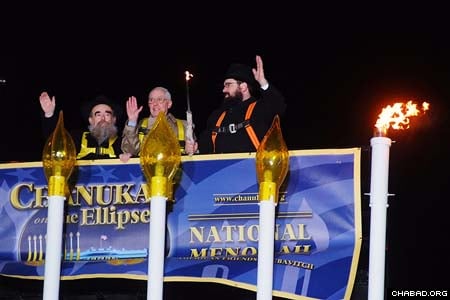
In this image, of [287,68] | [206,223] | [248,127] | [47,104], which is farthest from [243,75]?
[287,68]

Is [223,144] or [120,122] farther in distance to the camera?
[120,122]

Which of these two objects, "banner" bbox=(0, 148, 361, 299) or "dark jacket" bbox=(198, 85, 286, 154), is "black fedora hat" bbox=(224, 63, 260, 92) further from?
"banner" bbox=(0, 148, 361, 299)

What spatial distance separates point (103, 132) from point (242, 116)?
0.97 meters

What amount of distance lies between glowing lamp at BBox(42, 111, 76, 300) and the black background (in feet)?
17.5

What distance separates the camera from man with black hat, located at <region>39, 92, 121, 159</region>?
20.3 ft

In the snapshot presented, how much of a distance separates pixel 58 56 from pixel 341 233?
537cm

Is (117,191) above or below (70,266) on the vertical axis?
above

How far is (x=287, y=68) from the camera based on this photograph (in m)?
9.61

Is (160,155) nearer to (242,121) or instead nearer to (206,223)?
(206,223)

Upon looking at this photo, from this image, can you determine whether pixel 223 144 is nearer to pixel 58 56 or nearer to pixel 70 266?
pixel 70 266

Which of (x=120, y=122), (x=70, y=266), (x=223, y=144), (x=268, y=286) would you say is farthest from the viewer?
(x=120, y=122)

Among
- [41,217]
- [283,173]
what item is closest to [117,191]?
[41,217]

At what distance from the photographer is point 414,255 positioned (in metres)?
9.35

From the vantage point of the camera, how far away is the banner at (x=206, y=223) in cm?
480
